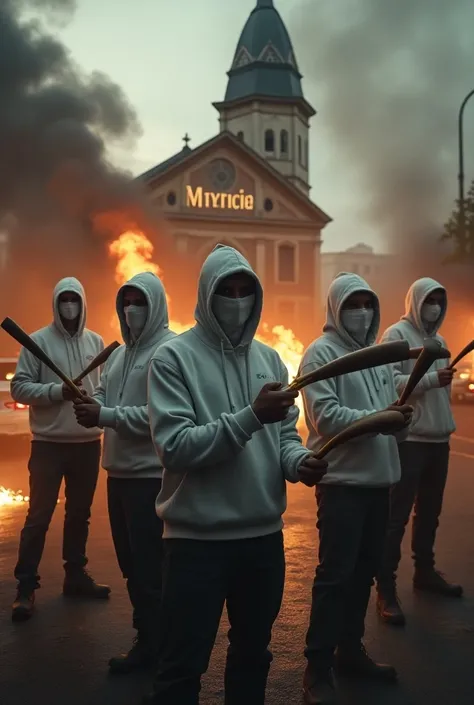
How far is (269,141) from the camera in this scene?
193ft

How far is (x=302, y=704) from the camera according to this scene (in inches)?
149

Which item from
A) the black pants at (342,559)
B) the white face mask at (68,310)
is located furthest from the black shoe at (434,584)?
the white face mask at (68,310)

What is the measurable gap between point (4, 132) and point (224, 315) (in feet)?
79.6

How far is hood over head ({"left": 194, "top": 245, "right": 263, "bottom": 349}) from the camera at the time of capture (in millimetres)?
2965

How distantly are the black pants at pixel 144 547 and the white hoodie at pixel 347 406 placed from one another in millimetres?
866

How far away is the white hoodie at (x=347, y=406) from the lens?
389 centimetres

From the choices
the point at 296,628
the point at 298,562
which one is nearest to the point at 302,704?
the point at 296,628

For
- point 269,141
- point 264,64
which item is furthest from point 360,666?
point 264,64

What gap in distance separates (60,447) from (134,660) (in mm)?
1583

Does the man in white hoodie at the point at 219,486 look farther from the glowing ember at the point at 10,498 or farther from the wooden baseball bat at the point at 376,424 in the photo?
the glowing ember at the point at 10,498

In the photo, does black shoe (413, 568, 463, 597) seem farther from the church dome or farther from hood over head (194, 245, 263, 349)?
the church dome

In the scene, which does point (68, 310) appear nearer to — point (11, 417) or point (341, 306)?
point (341, 306)

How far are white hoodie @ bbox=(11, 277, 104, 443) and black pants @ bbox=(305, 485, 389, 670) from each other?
193cm

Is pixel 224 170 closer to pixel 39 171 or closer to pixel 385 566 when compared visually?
pixel 39 171
